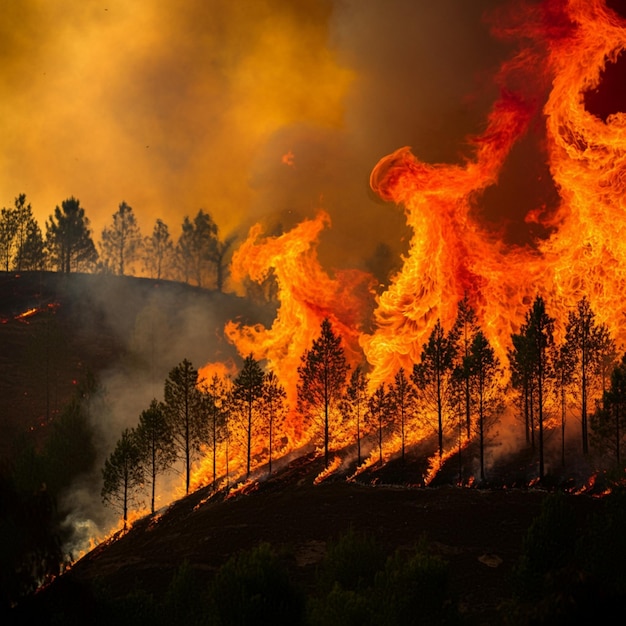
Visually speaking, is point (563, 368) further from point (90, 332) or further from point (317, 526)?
point (90, 332)

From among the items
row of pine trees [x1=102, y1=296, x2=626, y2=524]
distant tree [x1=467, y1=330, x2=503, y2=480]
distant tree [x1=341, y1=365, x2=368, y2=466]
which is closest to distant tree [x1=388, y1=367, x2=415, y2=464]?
row of pine trees [x1=102, y1=296, x2=626, y2=524]

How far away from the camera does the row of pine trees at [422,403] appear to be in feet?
198

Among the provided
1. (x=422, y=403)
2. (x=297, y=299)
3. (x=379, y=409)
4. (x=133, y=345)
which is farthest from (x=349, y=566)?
(x=133, y=345)

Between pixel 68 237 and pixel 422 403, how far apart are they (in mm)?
118404

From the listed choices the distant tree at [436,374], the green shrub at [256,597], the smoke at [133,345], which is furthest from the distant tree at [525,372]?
the smoke at [133,345]

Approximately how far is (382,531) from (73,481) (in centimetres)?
4848

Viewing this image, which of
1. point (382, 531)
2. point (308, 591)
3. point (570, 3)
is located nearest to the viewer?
point (308, 591)

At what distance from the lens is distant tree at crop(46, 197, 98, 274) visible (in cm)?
15988

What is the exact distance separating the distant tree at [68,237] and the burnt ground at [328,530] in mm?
109919

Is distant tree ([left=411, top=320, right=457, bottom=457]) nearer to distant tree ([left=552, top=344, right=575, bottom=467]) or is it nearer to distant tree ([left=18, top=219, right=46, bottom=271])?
distant tree ([left=552, top=344, right=575, bottom=467])

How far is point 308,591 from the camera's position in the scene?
1623 inches

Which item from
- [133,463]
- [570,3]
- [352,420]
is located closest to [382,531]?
[352,420]

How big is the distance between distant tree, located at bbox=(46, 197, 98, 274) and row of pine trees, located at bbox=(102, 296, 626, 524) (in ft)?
315

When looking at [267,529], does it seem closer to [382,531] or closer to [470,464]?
[382,531]
